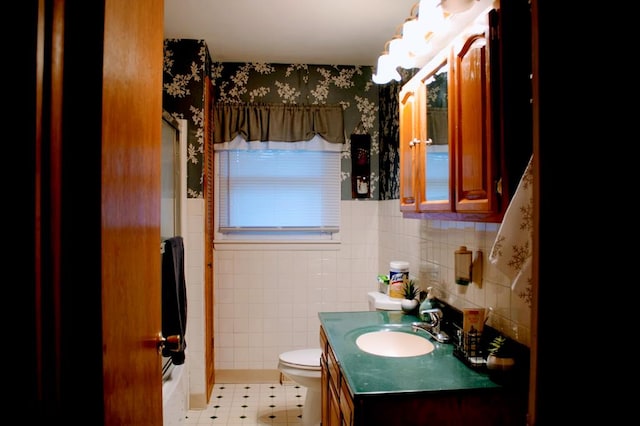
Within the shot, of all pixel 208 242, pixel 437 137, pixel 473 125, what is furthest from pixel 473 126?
pixel 208 242

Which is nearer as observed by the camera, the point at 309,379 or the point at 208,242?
the point at 309,379

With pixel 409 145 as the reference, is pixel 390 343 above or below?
below

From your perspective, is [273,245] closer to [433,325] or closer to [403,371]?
[433,325]

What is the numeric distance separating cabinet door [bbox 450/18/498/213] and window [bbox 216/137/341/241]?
1933mm

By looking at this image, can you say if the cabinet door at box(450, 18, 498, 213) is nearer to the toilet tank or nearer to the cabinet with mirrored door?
the cabinet with mirrored door

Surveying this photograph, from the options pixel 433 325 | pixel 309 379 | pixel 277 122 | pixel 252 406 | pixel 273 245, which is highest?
pixel 277 122

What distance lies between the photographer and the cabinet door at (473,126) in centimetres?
124

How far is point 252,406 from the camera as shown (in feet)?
9.53

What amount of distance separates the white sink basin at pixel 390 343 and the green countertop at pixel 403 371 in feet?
0.18

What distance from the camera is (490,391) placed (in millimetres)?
1274

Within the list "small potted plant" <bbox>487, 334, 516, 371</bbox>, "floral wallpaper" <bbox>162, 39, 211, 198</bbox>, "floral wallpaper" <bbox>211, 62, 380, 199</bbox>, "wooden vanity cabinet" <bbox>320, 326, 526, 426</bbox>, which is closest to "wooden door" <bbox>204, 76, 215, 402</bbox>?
"floral wallpaper" <bbox>162, 39, 211, 198</bbox>

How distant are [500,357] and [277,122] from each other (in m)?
2.46
